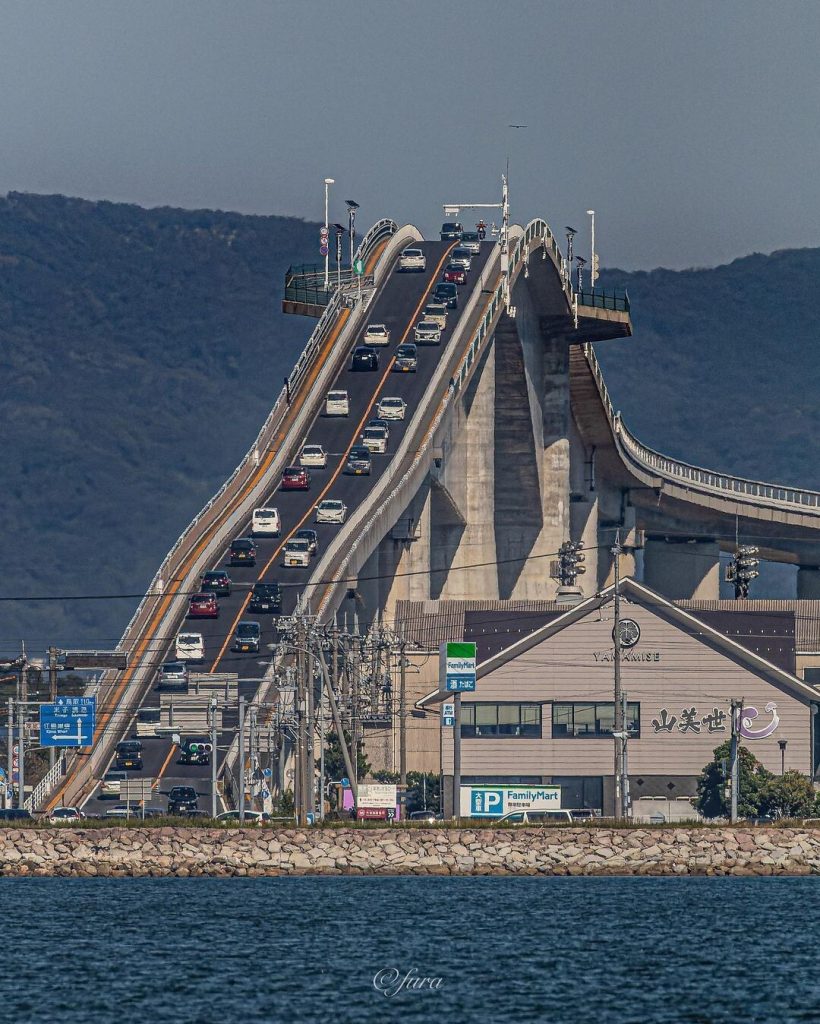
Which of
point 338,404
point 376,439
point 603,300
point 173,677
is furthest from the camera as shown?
point 603,300

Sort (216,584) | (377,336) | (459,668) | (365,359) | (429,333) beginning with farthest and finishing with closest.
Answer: (377,336) < (429,333) < (365,359) < (216,584) < (459,668)

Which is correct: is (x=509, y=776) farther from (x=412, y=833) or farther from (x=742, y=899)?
(x=742, y=899)

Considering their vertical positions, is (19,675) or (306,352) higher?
(306,352)

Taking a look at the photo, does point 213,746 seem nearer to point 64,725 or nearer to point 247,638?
point 64,725

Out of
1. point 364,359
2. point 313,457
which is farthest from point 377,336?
point 313,457

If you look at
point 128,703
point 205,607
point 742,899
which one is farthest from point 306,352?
point 742,899

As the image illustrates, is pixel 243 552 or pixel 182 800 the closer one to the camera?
pixel 182 800

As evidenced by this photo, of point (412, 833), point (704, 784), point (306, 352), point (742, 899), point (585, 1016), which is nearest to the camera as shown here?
point (585, 1016)

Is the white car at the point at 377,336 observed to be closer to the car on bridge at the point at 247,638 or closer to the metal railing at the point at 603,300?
the metal railing at the point at 603,300
